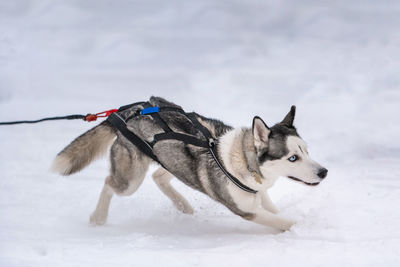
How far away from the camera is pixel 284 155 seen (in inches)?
165

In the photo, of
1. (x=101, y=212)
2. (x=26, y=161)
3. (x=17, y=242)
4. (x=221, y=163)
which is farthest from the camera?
(x=26, y=161)

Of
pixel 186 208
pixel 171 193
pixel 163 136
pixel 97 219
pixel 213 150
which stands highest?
pixel 163 136

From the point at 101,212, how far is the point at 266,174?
220 cm

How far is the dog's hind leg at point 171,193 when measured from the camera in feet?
18.6

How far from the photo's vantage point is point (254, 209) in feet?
15.0

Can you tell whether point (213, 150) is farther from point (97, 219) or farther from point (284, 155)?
point (97, 219)

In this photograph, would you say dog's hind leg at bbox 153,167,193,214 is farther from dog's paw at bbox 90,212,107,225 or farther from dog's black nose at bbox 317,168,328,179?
dog's black nose at bbox 317,168,328,179

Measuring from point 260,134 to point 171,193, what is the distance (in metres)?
1.92

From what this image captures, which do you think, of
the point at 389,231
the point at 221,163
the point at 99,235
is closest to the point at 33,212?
the point at 99,235

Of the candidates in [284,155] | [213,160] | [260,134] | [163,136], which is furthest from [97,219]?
[284,155]

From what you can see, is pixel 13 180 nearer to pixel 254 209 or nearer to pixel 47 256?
pixel 47 256

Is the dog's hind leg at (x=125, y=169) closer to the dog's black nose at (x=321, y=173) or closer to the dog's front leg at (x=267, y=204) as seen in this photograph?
the dog's front leg at (x=267, y=204)

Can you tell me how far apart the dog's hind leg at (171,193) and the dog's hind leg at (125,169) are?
66 cm

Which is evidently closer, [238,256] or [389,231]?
[238,256]
